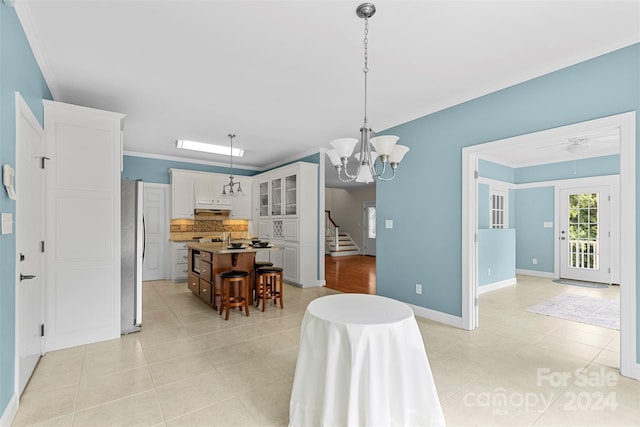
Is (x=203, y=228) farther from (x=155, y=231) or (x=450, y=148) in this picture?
(x=450, y=148)

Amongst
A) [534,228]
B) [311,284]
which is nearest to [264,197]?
[311,284]

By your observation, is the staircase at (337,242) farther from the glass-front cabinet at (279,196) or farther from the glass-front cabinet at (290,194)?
the glass-front cabinet at (290,194)

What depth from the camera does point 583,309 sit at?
167 inches

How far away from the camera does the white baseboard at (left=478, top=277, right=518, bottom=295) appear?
5309 millimetres

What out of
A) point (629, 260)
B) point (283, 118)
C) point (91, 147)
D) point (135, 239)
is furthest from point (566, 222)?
point (91, 147)

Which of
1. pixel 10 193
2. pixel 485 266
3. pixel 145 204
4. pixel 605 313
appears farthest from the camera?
pixel 145 204

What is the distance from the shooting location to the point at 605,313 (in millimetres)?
4047

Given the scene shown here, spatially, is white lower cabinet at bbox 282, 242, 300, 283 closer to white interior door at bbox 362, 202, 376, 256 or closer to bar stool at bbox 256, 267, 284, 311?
bar stool at bbox 256, 267, 284, 311

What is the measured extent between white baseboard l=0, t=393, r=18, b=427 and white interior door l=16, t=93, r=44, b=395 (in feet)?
0.52

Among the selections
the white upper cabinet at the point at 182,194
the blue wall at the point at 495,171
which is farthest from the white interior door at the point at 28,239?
the blue wall at the point at 495,171

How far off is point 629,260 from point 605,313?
2397 millimetres

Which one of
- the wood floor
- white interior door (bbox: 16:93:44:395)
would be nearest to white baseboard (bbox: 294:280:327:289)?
the wood floor

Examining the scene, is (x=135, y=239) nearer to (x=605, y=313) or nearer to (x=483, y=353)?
(x=483, y=353)

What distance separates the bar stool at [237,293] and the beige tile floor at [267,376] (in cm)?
21
